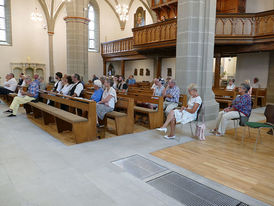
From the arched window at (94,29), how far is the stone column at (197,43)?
14.8m

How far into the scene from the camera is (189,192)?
2.77m

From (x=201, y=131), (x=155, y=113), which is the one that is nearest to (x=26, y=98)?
(x=155, y=113)

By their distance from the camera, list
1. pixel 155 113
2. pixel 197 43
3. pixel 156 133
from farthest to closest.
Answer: pixel 197 43 → pixel 155 113 → pixel 156 133

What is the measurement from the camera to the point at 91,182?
115 inches

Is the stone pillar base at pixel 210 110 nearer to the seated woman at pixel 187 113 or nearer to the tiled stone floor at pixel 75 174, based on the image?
the seated woman at pixel 187 113

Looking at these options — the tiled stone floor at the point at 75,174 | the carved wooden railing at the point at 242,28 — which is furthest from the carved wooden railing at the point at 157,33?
the tiled stone floor at the point at 75,174

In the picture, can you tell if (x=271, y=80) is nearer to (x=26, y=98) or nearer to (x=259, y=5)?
(x=259, y=5)

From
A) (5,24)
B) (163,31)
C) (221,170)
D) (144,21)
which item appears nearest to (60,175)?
(221,170)

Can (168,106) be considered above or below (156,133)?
above

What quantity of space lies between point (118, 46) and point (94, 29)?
4758mm

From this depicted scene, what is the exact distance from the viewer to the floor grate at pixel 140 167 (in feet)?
10.6

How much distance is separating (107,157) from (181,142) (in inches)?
70.5

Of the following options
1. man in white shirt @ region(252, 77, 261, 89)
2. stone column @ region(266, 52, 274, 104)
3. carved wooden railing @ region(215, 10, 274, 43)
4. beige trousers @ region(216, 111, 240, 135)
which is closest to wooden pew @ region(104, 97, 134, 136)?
beige trousers @ region(216, 111, 240, 135)

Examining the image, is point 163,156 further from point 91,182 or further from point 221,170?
point 91,182
